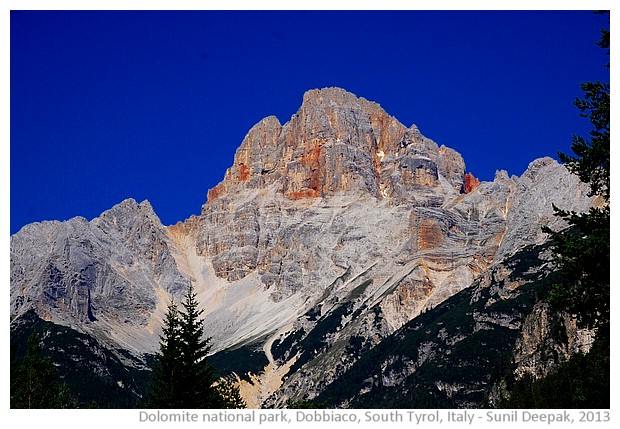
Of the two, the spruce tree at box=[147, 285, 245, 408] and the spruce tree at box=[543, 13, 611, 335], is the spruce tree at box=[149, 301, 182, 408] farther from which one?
the spruce tree at box=[543, 13, 611, 335]

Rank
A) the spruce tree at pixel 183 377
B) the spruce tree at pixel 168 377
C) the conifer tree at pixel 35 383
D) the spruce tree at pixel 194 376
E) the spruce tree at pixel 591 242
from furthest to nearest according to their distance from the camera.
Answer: the conifer tree at pixel 35 383 < the spruce tree at pixel 194 376 < the spruce tree at pixel 183 377 < the spruce tree at pixel 168 377 < the spruce tree at pixel 591 242

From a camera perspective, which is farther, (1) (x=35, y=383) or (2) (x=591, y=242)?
(1) (x=35, y=383)

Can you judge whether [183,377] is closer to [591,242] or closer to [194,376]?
[194,376]

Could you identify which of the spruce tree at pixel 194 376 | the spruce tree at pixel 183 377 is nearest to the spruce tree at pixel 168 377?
the spruce tree at pixel 183 377

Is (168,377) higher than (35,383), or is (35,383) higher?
(35,383)

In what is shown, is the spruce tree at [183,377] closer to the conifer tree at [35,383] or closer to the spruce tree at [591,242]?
the conifer tree at [35,383]

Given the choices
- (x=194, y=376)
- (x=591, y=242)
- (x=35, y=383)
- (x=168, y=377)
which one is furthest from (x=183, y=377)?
(x=591, y=242)

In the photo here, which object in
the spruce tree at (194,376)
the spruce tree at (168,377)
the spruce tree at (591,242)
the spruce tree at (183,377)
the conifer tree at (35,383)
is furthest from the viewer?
the conifer tree at (35,383)

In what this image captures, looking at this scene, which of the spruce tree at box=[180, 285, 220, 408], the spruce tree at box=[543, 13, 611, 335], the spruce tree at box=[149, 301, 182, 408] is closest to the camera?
the spruce tree at box=[543, 13, 611, 335]

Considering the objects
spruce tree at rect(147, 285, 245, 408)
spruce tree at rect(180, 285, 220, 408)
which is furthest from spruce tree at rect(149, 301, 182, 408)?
spruce tree at rect(180, 285, 220, 408)

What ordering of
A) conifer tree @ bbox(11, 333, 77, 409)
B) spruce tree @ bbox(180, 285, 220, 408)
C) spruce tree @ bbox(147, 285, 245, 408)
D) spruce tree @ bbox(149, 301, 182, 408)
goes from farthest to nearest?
1. conifer tree @ bbox(11, 333, 77, 409)
2. spruce tree @ bbox(180, 285, 220, 408)
3. spruce tree @ bbox(147, 285, 245, 408)
4. spruce tree @ bbox(149, 301, 182, 408)

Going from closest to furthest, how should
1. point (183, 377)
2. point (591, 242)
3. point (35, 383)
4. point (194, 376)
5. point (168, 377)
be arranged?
point (591, 242) → point (183, 377) → point (194, 376) → point (168, 377) → point (35, 383)
